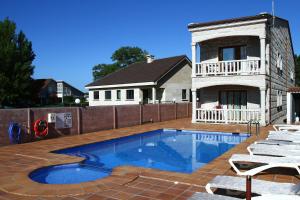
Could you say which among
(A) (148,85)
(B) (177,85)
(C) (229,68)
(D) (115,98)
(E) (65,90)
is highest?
(E) (65,90)

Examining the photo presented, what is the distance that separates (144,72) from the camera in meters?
32.2

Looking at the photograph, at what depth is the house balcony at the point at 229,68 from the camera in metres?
17.8

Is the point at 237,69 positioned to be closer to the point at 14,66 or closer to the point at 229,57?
the point at 229,57

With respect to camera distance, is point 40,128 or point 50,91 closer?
point 40,128

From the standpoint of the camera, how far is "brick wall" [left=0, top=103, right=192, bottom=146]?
11.9 m

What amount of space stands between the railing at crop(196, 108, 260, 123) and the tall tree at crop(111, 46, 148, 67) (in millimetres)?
59554

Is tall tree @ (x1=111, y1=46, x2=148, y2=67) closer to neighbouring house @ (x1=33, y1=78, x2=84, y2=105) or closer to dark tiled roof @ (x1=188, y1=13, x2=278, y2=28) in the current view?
neighbouring house @ (x1=33, y1=78, x2=84, y2=105)

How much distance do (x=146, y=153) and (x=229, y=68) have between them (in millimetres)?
9693

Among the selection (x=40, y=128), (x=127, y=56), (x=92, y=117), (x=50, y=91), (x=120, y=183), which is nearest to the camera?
(x=120, y=183)

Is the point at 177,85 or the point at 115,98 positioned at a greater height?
the point at 177,85

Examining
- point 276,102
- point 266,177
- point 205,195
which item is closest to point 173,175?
point 266,177

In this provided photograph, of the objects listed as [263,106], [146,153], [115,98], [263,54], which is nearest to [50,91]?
[115,98]

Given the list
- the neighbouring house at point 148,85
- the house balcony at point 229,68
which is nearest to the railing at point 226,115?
the house balcony at point 229,68

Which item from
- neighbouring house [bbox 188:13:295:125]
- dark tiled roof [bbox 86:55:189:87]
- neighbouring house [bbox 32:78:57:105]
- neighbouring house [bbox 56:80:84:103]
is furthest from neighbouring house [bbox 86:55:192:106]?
neighbouring house [bbox 56:80:84:103]
